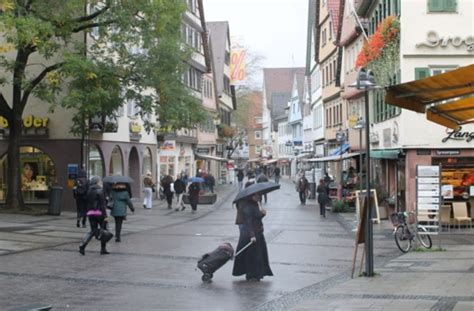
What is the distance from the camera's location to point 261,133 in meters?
154

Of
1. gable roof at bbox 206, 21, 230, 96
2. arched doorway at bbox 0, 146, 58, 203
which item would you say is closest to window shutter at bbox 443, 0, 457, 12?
arched doorway at bbox 0, 146, 58, 203

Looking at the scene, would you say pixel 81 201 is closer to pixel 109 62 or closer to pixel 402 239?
pixel 109 62

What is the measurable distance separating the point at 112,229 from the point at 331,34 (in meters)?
32.5

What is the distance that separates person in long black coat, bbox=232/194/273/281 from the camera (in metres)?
13.7

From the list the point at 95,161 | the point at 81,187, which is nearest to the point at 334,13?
the point at 95,161

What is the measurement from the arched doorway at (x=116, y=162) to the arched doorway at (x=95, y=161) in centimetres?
279

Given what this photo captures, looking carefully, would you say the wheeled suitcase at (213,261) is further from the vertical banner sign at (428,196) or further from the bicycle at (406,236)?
the vertical banner sign at (428,196)

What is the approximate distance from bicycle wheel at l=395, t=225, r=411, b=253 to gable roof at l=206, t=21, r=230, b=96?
185 ft

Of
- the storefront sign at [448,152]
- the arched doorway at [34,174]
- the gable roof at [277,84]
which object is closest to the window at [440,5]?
the storefront sign at [448,152]

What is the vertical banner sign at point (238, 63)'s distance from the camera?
7731 centimetres

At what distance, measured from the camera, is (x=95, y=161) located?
34.8 m

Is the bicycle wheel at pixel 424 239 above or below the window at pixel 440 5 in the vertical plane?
below

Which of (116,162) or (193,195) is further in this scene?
(116,162)

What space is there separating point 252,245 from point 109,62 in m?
13.9
